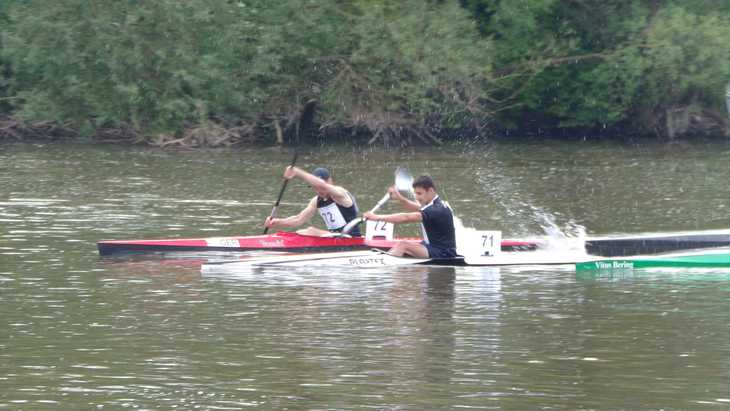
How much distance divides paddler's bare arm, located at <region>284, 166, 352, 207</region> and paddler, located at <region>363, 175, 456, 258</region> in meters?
1.01

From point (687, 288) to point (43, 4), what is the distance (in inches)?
877

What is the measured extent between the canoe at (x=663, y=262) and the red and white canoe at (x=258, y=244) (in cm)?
151

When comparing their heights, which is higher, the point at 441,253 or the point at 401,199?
the point at 401,199

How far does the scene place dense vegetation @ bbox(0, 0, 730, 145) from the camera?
103ft

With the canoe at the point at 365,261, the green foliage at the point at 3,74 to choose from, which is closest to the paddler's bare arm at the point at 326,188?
the canoe at the point at 365,261

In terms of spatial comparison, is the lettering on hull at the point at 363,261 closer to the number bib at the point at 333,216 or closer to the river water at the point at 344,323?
the river water at the point at 344,323

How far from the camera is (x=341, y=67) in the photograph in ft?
107

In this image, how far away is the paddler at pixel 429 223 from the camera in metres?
14.2

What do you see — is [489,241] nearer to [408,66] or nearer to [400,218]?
[400,218]

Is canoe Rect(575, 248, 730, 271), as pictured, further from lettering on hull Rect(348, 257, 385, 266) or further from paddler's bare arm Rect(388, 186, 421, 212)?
lettering on hull Rect(348, 257, 385, 266)

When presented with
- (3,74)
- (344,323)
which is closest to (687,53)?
(3,74)

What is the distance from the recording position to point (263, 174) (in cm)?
2569

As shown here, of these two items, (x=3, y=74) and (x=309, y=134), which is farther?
(x=309, y=134)

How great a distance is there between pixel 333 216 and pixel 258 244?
3.20 feet
